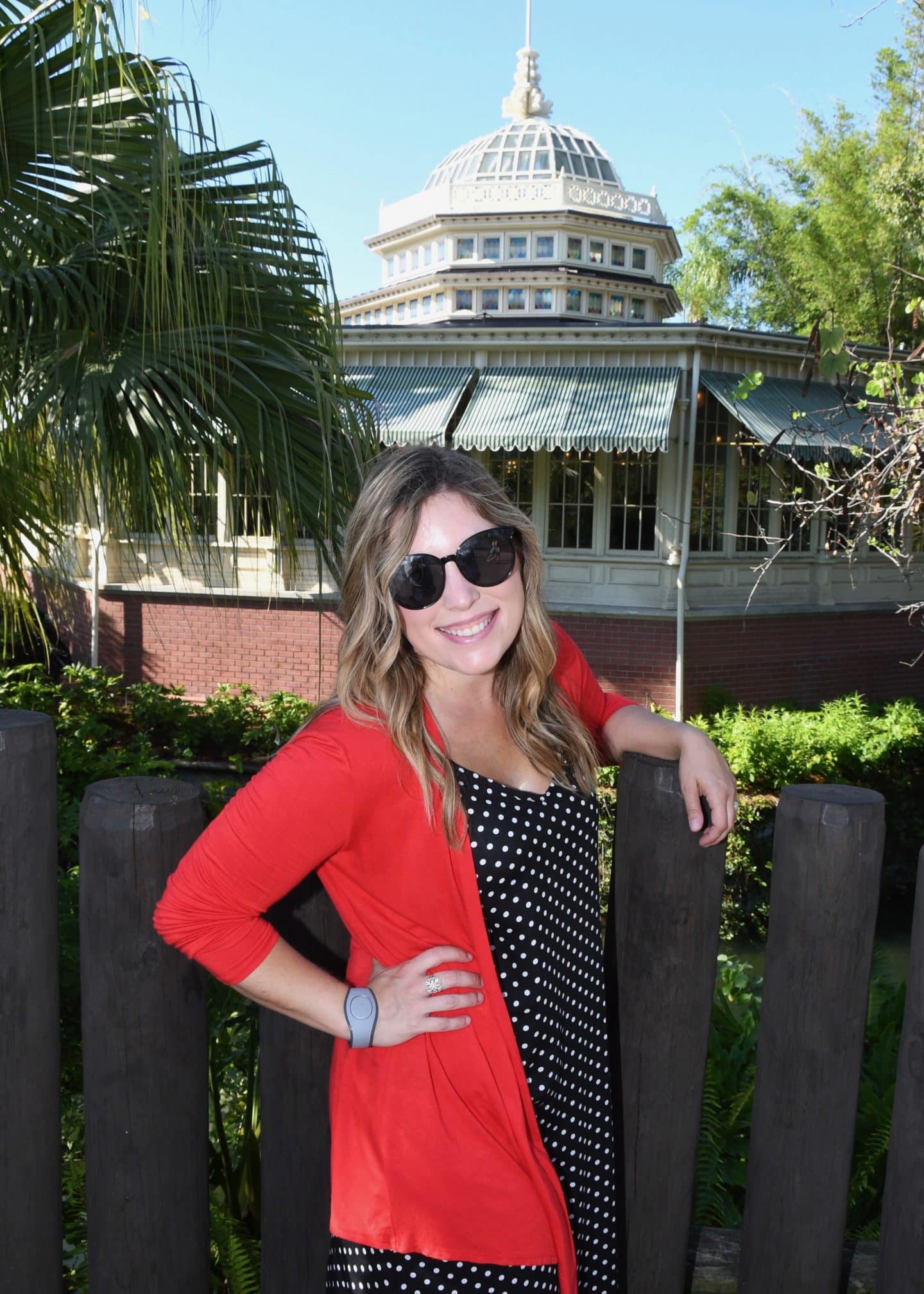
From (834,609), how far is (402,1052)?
13.4 m

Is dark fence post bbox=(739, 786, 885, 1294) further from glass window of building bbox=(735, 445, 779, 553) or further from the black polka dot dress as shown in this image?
glass window of building bbox=(735, 445, 779, 553)

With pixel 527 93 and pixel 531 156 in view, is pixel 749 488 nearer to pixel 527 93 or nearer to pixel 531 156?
pixel 531 156

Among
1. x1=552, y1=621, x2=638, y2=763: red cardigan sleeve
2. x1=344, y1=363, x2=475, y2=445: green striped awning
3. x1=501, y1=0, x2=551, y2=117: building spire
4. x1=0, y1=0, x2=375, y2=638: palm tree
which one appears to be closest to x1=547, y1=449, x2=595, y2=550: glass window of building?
x1=344, y1=363, x2=475, y2=445: green striped awning

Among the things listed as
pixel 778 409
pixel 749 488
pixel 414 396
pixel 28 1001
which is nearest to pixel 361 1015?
pixel 28 1001

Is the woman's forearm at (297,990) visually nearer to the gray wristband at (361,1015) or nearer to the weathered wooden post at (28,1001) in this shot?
the gray wristband at (361,1015)

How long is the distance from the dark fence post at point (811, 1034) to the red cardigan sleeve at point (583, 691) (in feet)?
1.08

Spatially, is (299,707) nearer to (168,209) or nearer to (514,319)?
(514,319)

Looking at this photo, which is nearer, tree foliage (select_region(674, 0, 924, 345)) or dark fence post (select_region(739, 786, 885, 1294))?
dark fence post (select_region(739, 786, 885, 1294))

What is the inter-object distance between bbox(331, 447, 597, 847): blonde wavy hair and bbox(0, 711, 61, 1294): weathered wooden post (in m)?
0.43

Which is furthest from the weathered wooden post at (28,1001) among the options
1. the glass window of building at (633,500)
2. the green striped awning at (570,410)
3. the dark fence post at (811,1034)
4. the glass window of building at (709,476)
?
the glass window of building at (709,476)

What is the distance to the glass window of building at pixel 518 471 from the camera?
13594 millimetres

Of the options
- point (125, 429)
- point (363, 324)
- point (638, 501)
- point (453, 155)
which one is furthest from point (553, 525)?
point (453, 155)

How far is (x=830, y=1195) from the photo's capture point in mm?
1622

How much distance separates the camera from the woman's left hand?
1.57 m
